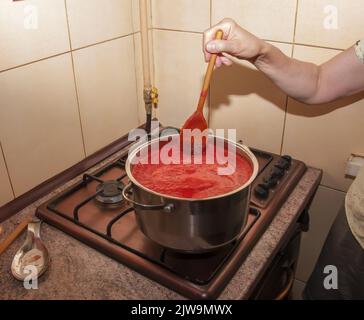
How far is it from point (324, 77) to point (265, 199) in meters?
0.32

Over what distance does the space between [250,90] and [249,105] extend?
45 mm

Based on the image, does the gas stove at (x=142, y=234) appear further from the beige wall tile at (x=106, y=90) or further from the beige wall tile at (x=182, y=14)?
the beige wall tile at (x=182, y=14)

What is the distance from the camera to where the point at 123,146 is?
121 centimetres

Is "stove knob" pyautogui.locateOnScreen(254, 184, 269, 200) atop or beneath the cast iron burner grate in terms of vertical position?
atop

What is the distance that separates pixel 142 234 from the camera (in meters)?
0.85

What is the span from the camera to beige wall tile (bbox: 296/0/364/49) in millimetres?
889

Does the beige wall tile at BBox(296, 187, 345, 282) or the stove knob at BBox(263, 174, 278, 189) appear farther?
the beige wall tile at BBox(296, 187, 345, 282)

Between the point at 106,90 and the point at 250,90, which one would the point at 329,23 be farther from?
the point at 106,90

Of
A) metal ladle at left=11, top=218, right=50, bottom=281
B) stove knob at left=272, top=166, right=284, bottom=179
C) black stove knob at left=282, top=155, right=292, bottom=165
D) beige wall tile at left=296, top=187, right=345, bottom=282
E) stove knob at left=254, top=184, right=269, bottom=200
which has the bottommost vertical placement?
beige wall tile at left=296, top=187, right=345, bottom=282

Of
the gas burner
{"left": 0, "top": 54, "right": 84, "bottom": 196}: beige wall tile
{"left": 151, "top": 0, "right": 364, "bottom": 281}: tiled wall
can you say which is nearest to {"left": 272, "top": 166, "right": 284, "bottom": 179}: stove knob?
{"left": 151, "top": 0, "right": 364, "bottom": 281}: tiled wall

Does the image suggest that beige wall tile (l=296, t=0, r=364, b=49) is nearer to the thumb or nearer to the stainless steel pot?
the thumb

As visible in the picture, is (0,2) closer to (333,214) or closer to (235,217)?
(235,217)

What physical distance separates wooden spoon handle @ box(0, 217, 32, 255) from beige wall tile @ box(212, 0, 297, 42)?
720 mm

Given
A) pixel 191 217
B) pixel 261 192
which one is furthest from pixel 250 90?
pixel 191 217
